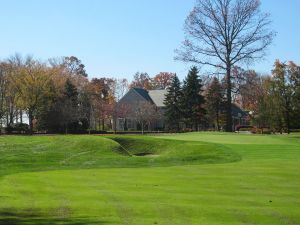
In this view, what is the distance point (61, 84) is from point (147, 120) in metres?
19.4

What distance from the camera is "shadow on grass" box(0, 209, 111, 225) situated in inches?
378

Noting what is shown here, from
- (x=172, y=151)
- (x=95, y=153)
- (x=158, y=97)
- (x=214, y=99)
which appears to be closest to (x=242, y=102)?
(x=214, y=99)

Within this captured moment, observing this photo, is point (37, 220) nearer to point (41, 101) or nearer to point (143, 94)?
point (41, 101)

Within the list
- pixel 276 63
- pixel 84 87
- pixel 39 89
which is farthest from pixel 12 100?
pixel 276 63

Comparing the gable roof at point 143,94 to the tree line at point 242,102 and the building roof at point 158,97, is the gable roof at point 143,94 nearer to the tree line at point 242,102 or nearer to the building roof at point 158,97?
the building roof at point 158,97

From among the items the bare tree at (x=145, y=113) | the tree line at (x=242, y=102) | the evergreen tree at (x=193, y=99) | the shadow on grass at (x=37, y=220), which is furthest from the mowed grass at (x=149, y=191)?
the bare tree at (x=145, y=113)

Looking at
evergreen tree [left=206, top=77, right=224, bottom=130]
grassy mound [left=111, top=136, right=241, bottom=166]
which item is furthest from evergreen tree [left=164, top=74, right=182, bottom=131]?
grassy mound [left=111, top=136, right=241, bottom=166]

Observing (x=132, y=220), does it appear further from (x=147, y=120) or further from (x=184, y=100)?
(x=147, y=120)

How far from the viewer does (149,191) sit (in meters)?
13.2

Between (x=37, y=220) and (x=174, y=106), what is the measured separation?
240 ft

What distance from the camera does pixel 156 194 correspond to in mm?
12695

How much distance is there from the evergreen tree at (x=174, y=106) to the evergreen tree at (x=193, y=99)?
1.42 metres

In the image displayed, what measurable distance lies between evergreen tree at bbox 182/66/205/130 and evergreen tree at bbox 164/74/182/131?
55.9 inches

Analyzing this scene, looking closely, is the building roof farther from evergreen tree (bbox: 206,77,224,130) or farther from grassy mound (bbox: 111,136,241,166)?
grassy mound (bbox: 111,136,241,166)
